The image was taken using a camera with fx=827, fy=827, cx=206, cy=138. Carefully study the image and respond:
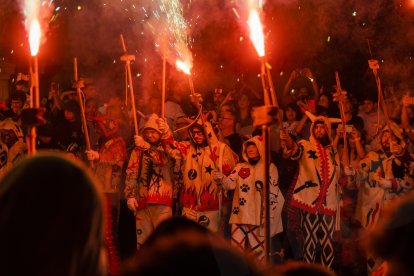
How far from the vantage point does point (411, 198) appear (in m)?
2.89

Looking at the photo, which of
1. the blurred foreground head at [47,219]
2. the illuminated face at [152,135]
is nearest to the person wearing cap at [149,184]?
the illuminated face at [152,135]

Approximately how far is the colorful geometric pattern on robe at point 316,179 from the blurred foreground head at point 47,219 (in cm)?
735

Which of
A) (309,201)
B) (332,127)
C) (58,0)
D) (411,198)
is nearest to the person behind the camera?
(411,198)

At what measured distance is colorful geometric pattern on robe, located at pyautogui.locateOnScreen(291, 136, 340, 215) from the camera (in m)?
9.70

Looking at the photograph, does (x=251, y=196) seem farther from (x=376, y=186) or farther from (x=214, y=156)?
(x=376, y=186)

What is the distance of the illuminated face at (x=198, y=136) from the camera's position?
10094 millimetres

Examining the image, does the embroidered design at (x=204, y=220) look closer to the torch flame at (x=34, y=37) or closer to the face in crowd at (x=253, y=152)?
the face in crowd at (x=253, y=152)

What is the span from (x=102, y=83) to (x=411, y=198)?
9734 mm

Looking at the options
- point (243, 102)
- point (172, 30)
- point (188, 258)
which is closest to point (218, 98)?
point (243, 102)

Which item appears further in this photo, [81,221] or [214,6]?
[214,6]

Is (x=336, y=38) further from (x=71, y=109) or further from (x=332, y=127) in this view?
(x=71, y=109)

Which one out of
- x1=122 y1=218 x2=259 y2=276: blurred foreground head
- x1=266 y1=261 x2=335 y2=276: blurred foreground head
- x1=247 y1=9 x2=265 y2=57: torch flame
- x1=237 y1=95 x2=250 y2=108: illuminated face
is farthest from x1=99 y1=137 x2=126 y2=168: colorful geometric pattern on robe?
x1=122 y1=218 x2=259 y2=276: blurred foreground head

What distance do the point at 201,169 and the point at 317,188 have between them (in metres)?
1.42

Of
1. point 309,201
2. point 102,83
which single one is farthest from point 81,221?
point 102,83
